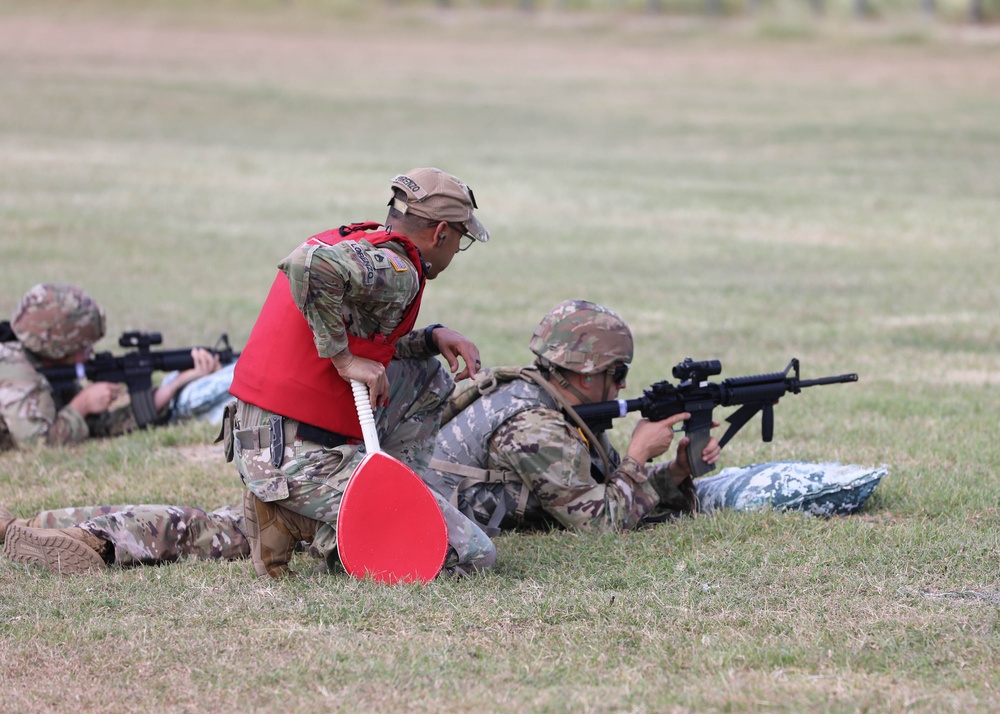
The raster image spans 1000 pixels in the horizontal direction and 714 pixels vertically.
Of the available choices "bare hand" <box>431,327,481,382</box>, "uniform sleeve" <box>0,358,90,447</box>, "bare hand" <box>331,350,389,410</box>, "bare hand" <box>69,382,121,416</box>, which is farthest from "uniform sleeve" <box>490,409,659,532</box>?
"bare hand" <box>69,382,121,416</box>

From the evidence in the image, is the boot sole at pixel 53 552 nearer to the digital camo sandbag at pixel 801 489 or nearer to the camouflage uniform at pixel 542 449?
the camouflage uniform at pixel 542 449

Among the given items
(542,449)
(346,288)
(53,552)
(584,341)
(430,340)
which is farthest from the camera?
(584,341)

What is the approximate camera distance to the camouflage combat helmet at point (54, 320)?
8.54 metres

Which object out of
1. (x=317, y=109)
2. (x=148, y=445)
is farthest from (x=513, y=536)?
(x=317, y=109)

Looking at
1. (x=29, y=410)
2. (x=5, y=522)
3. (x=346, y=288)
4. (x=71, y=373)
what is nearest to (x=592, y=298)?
(x=71, y=373)

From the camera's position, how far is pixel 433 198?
5547 mm

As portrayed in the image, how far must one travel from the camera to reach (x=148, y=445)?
28.9ft

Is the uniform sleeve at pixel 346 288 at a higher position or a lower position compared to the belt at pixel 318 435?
higher

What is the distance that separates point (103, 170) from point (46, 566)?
19623 mm

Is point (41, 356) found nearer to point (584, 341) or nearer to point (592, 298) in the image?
point (584, 341)

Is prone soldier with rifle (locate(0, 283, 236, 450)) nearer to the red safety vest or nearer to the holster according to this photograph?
the holster

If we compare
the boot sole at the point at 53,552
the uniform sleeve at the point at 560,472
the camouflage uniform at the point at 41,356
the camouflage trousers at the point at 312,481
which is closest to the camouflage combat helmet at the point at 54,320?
the camouflage uniform at the point at 41,356

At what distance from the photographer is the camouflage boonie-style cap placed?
636 centimetres

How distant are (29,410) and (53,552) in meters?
2.81
